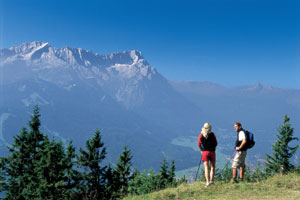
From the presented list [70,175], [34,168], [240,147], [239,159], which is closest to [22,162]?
[34,168]

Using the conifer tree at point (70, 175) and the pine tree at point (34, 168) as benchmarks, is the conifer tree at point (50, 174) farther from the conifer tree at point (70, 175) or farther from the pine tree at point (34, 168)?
the conifer tree at point (70, 175)

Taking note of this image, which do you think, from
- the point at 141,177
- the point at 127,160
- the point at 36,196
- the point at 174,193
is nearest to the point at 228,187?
the point at 174,193

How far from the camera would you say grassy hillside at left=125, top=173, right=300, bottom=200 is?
8875mm

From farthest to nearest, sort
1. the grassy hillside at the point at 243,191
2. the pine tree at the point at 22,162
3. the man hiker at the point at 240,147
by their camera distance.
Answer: the pine tree at the point at 22,162 → the man hiker at the point at 240,147 → the grassy hillside at the point at 243,191

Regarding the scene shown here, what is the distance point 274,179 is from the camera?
11094 mm

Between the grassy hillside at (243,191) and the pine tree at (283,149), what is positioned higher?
the pine tree at (283,149)

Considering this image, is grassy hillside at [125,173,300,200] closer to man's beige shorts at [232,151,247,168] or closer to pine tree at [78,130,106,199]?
man's beige shorts at [232,151,247,168]

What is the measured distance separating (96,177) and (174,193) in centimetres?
2174

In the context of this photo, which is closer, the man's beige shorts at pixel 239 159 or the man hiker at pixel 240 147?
the man hiker at pixel 240 147

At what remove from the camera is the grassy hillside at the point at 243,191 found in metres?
8.88

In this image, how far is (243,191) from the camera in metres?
9.45

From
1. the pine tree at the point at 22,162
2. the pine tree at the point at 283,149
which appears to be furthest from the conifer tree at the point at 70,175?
the pine tree at the point at 283,149

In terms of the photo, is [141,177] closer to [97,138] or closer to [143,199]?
[97,138]

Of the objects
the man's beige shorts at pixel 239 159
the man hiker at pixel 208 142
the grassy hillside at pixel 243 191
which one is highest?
the man hiker at pixel 208 142
